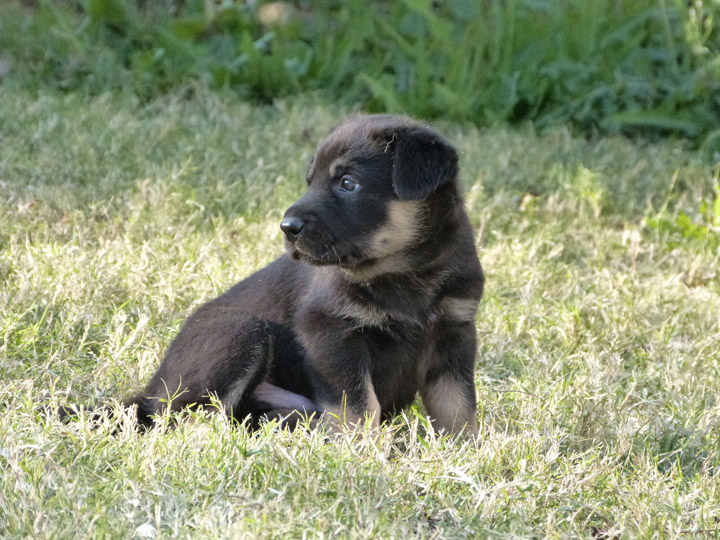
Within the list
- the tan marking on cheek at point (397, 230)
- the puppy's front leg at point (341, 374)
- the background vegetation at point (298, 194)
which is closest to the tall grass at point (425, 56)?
the background vegetation at point (298, 194)

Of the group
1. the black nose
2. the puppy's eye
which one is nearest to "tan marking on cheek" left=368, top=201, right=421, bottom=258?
the puppy's eye

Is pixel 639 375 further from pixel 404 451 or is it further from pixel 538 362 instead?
pixel 404 451

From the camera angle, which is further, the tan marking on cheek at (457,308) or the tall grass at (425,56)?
the tall grass at (425,56)

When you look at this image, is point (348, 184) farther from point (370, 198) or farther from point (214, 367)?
point (214, 367)

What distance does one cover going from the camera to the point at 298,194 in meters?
5.75

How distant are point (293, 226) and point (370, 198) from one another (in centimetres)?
30

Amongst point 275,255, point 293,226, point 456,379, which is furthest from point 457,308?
point 275,255

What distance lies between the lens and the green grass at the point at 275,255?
2701 mm

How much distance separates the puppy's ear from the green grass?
78cm

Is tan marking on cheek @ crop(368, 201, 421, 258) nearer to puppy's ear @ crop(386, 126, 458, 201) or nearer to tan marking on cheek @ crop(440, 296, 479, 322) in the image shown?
puppy's ear @ crop(386, 126, 458, 201)

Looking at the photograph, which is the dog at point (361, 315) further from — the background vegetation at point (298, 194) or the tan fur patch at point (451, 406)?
the background vegetation at point (298, 194)

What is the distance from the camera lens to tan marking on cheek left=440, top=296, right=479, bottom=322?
337cm

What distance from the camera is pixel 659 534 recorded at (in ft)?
8.91

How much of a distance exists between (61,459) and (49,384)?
80 cm
